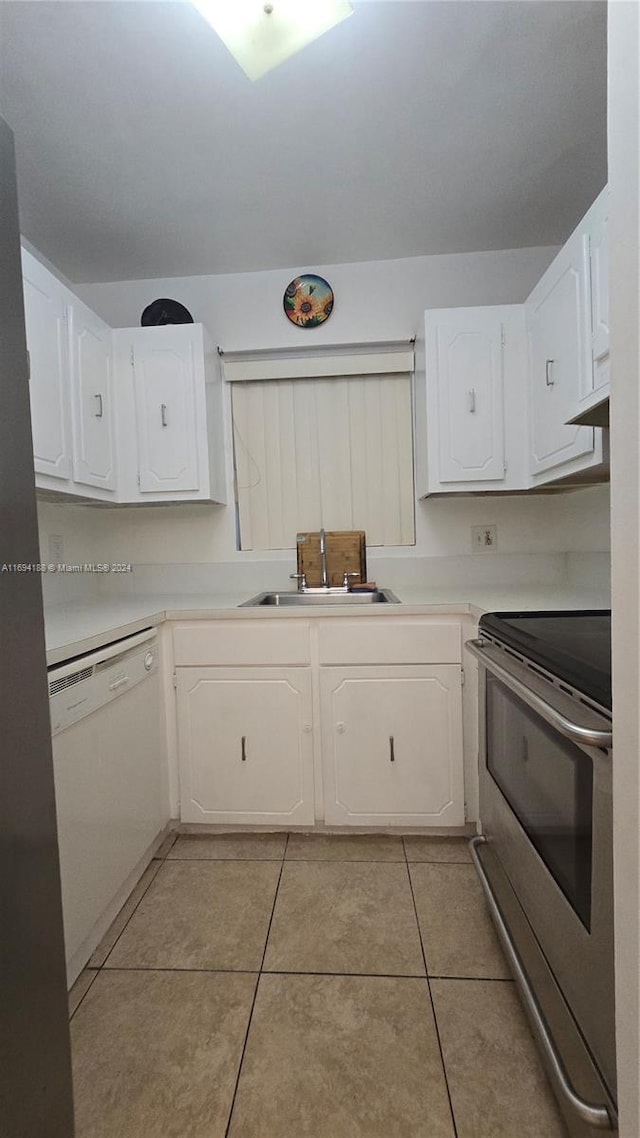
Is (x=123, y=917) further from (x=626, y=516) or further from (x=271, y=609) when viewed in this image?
(x=626, y=516)

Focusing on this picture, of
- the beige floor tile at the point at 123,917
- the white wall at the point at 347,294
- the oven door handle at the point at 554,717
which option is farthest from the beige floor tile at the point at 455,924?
the white wall at the point at 347,294

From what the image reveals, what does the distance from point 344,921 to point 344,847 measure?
360 mm

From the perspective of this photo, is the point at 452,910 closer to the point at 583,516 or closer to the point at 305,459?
the point at 583,516

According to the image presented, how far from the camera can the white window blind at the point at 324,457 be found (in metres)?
2.41

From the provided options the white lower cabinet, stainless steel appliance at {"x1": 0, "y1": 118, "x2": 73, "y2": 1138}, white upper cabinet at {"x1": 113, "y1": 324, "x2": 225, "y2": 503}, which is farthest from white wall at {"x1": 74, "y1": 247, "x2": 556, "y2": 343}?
stainless steel appliance at {"x1": 0, "y1": 118, "x2": 73, "y2": 1138}

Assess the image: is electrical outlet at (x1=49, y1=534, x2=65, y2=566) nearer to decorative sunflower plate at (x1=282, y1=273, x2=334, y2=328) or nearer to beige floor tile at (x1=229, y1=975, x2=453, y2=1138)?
decorative sunflower plate at (x1=282, y1=273, x2=334, y2=328)

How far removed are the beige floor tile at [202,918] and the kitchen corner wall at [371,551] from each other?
3.96 ft

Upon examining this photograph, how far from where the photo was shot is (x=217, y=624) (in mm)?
1842

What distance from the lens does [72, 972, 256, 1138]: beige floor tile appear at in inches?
37.2

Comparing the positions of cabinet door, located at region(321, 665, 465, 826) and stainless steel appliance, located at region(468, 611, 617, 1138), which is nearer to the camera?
stainless steel appliance, located at region(468, 611, 617, 1138)

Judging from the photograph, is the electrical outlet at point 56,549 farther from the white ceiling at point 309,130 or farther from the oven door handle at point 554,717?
the oven door handle at point 554,717

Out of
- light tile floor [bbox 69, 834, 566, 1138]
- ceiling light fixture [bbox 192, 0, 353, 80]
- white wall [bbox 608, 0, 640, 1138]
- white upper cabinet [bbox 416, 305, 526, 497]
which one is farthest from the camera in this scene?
white upper cabinet [bbox 416, 305, 526, 497]

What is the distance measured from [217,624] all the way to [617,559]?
4.87 feet

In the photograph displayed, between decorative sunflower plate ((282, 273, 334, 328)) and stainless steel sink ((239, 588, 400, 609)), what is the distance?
4.14 ft
